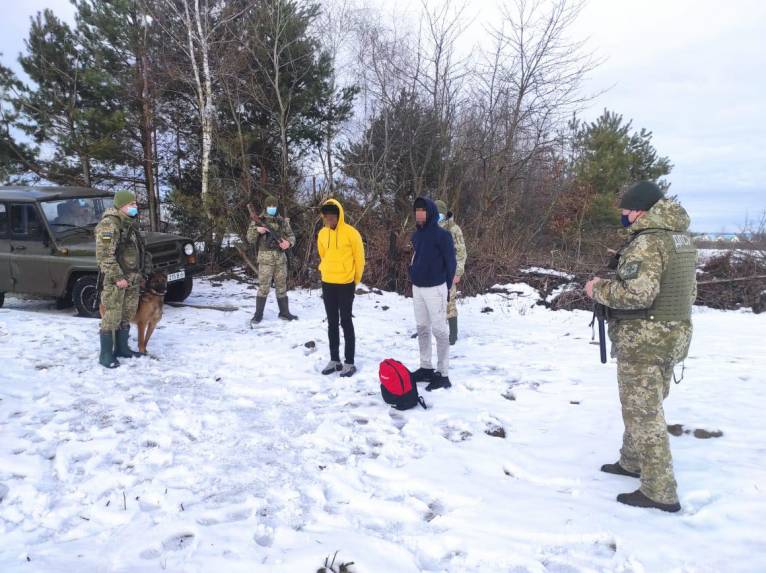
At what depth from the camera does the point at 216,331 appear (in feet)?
23.5

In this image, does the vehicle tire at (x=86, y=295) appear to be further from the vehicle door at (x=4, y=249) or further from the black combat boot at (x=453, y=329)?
the black combat boot at (x=453, y=329)

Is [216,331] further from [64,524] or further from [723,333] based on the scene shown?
[723,333]

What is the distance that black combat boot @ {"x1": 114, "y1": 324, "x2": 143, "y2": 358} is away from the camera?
557cm

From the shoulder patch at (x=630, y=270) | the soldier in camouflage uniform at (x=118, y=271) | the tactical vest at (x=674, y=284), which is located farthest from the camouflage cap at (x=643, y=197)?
the soldier in camouflage uniform at (x=118, y=271)

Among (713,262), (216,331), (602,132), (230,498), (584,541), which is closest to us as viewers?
(584,541)

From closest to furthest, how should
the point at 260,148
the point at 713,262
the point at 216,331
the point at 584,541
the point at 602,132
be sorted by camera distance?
the point at 584,541, the point at 216,331, the point at 713,262, the point at 260,148, the point at 602,132

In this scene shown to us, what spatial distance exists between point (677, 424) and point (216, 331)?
5.94 meters

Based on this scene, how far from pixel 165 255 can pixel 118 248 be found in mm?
2788

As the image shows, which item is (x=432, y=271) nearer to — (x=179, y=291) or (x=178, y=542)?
(x=178, y=542)

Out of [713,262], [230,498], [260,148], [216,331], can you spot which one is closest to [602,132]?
[713,262]

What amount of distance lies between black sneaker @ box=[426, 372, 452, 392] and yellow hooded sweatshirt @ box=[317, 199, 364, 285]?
132 cm

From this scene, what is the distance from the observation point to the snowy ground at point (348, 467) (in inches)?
93.4

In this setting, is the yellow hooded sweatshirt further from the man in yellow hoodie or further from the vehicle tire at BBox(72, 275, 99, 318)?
the vehicle tire at BBox(72, 275, 99, 318)

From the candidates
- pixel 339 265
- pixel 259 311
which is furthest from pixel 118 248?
pixel 259 311
